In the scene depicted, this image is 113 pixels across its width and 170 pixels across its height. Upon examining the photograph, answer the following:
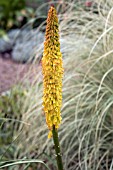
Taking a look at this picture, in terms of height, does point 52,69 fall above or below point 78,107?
below

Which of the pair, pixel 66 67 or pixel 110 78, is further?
pixel 66 67

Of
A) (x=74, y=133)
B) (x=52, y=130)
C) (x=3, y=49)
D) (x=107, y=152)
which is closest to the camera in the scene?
(x=52, y=130)

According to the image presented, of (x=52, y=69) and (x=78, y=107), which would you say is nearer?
(x=52, y=69)

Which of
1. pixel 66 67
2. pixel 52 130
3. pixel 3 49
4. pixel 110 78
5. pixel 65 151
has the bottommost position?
pixel 52 130

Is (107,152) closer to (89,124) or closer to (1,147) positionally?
(89,124)

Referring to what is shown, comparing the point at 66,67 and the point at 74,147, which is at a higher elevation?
the point at 66,67

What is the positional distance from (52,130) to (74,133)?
146 centimetres

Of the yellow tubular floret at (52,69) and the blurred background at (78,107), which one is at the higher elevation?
the blurred background at (78,107)

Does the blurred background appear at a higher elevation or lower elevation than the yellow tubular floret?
higher

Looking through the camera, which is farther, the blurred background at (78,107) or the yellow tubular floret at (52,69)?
the blurred background at (78,107)

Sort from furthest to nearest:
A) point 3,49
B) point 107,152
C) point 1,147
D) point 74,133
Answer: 1. point 3,49
2. point 1,147
3. point 74,133
4. point 107,152

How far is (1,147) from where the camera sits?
343 cm

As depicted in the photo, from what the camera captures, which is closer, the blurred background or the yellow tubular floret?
the yellow tubular floret

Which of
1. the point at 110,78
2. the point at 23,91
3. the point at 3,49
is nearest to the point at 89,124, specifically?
the point at 110,78
